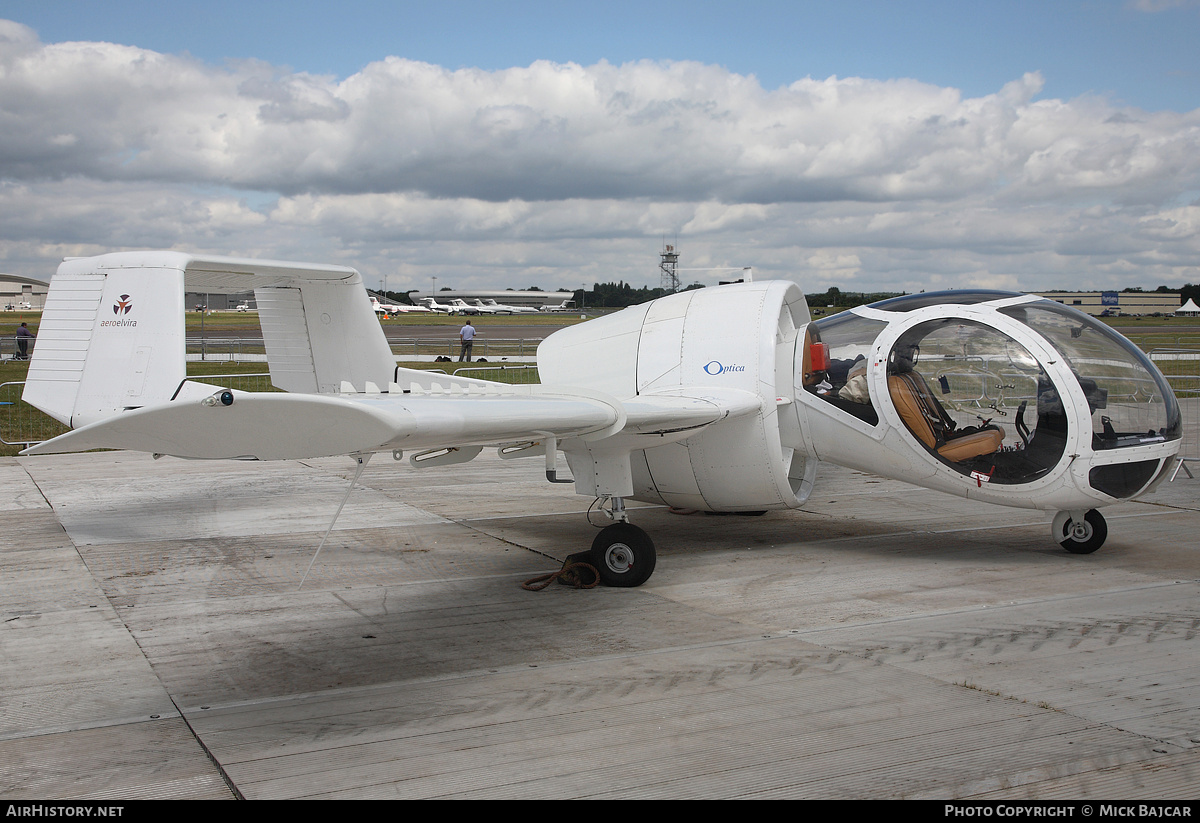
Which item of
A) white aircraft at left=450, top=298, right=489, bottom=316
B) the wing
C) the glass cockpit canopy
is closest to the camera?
the wing

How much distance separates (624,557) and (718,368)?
6.52 ft

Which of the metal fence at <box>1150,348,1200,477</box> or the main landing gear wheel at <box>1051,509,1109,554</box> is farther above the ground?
the metal fence at <box>1150,348,1200,477</box>

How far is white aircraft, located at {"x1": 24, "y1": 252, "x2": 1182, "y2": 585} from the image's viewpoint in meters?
7.29

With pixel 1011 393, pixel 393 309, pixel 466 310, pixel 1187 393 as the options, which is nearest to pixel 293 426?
pixel 1011 393

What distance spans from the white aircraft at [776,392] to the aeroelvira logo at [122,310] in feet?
0.04

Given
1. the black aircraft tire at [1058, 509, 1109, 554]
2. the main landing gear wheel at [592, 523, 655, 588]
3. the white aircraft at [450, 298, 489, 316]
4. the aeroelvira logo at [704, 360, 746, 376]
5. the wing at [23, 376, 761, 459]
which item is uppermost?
the white aircraft at [450, 298, 489, 316]

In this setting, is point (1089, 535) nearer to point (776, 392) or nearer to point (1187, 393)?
point (776, 392)

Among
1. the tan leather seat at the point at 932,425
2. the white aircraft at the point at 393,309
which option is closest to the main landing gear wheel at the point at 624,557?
the tan leather seat at the point at 932,425

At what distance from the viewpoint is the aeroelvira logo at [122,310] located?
24.2ft

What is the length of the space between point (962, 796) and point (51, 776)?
3893 millimetres

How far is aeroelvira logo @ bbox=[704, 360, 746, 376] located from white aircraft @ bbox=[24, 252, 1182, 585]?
0.01m

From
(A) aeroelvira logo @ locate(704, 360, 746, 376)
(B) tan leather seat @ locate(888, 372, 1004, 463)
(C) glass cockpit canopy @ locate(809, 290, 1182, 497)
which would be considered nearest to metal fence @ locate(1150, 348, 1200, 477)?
(C) glass cockpit canopy @ locate(809, 290, 1182, 497)

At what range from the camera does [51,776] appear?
13.2 ft

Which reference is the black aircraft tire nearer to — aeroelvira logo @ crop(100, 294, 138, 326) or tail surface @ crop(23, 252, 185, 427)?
tail surface @ crop(23, 252, 185, 427)
